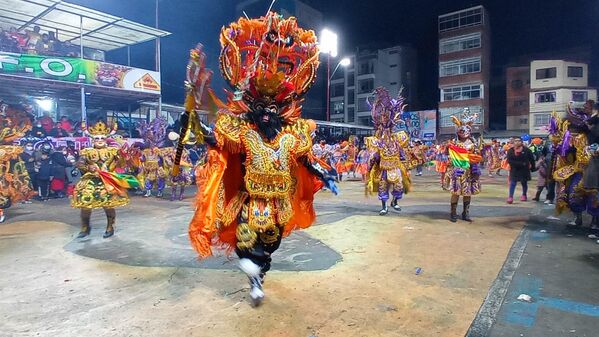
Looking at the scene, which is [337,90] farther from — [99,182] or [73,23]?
[99,182]

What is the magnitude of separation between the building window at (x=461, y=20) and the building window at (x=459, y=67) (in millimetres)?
3606

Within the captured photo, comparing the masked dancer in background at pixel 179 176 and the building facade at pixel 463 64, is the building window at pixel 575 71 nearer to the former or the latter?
the building facade at pixel 463 64

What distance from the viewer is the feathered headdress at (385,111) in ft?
28.5

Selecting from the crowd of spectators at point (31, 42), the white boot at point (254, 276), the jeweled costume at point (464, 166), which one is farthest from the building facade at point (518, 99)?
the white boot at point (254, 276)

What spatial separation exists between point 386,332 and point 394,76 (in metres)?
44.6

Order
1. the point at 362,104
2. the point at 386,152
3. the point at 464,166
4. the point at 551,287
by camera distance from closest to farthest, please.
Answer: the point at 551,287, the point at 464,166, the point at 386,152, the point at 362,104

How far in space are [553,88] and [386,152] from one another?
114ft

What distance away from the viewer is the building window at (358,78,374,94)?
149 feet

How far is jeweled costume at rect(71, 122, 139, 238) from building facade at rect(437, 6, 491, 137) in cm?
3558

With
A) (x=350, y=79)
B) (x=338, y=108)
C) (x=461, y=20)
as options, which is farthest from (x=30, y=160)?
(x=461, y=20)

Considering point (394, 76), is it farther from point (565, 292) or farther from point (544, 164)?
point (565, 292)

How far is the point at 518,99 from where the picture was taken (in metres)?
38.4

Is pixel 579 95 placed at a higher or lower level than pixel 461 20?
lower

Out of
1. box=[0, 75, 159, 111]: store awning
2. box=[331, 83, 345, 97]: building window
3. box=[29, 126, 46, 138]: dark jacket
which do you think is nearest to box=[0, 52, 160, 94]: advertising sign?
box=[0, 75, 159, 111]: store awning
